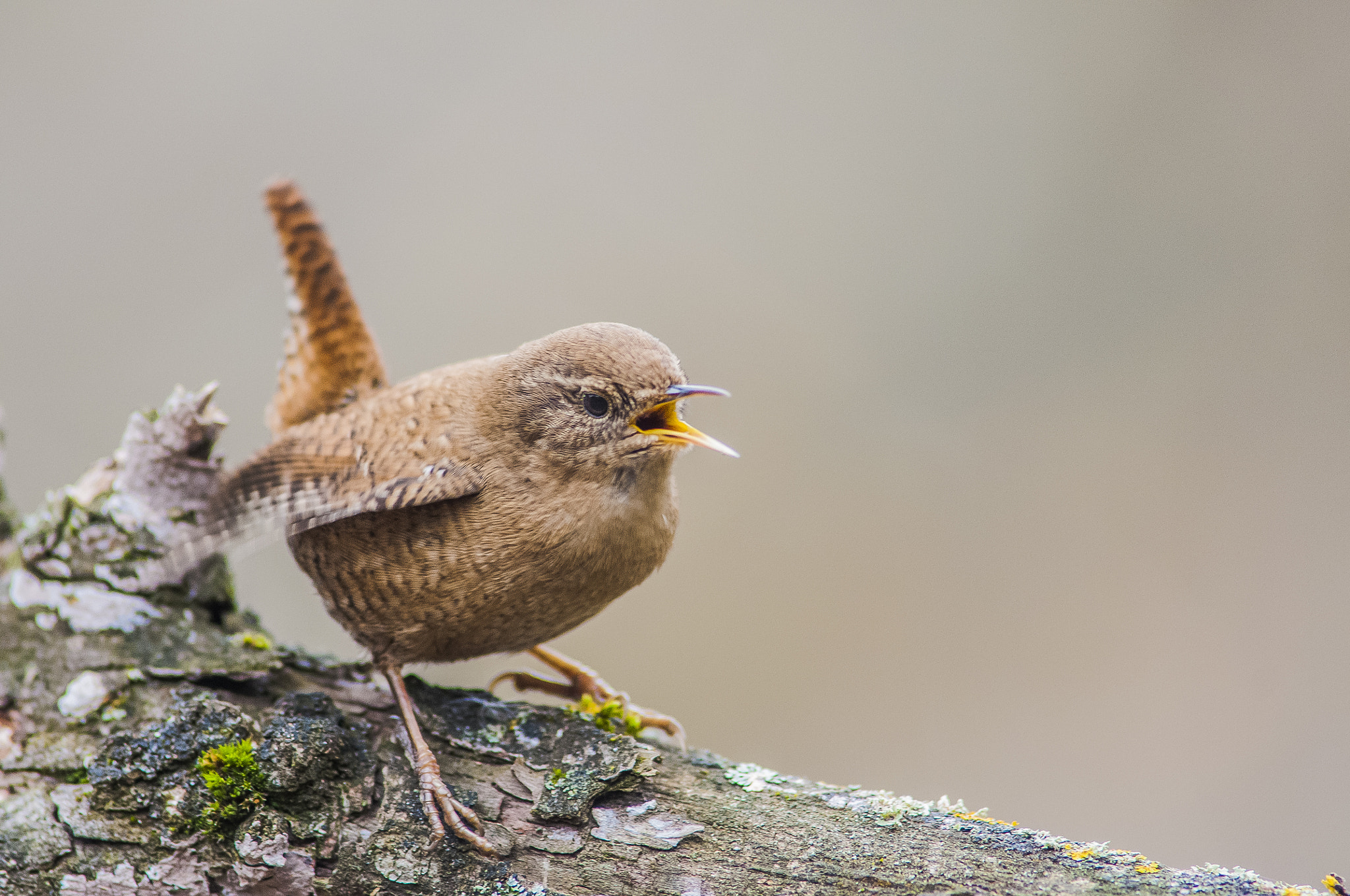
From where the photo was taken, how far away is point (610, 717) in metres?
2.72

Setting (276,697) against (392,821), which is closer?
(392,821)

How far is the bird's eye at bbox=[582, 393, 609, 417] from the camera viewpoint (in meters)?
2.73

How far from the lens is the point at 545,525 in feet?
8.69

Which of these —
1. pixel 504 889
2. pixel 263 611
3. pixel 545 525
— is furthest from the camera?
pixel 263 611

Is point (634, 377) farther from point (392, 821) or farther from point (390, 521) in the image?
point (392, 821)

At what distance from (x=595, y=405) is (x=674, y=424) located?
227 millimetres

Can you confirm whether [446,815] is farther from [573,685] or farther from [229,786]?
[573,685]

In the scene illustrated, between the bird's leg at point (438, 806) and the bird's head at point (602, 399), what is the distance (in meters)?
0.86

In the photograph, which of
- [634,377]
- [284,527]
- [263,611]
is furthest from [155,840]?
[263,611]

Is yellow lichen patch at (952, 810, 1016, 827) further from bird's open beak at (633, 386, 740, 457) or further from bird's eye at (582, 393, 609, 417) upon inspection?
bird's eye at (582, 393, 609, 417)

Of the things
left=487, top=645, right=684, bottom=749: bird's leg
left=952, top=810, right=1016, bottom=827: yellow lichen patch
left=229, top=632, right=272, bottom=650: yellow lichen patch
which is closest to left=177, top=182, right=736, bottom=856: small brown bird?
left=487, top=645, right=684, bottom=749: bird's leg

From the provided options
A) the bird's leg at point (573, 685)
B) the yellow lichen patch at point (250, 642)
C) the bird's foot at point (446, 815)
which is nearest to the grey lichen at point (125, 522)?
the yellow lichen patch at point (250, 642)

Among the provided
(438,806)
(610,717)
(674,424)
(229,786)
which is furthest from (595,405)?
(229,786)

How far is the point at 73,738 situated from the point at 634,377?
1919 millimetres
